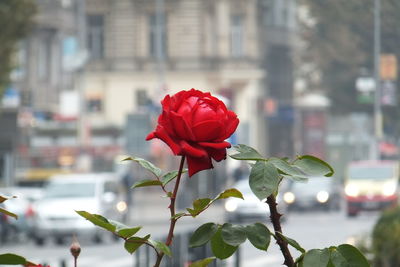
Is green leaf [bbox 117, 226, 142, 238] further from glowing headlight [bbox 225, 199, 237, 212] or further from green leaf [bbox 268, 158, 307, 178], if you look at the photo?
glowing headlight [bbox 225, 199, 237, 212]

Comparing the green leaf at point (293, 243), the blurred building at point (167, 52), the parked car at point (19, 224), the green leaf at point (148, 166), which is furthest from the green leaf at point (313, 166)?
the blurred building at point (167, 52)

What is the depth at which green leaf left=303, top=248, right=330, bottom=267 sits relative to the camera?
3708 millimetres

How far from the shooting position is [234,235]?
3.80 metres

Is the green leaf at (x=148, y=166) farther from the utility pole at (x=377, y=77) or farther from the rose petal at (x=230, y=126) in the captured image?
the utility pole at (x=377, y=77)

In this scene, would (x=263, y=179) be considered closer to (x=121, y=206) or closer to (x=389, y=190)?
(x=121, y=206)

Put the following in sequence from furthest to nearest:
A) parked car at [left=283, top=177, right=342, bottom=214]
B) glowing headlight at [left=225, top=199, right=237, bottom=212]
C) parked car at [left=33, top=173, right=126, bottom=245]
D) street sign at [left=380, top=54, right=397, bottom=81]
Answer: parked car at [left=283, top=177, right=342, bottom=214]
street sign at [left=380, top=54, right=397, bottom=81]
glowing headlight at [left=225, top=199, right=237, bottom=212]
parked car at [left=33, top=173, right=126, bottom=245]

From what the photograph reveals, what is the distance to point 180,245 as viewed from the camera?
15055 millimetres

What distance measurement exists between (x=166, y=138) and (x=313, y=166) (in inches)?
16.5

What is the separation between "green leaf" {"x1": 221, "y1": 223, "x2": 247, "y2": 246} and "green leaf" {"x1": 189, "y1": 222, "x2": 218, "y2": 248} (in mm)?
37

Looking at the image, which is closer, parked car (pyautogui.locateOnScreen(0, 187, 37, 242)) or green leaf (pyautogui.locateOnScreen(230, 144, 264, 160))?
green leaf (pyautogui.locateOnScreen(230, 144, 264, 160))

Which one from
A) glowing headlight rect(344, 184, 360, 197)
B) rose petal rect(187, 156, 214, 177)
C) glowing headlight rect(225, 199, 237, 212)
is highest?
rose petal rect(187, 156, 214, 177)

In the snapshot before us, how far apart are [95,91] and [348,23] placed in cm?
2769

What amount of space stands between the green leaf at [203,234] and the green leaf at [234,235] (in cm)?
4

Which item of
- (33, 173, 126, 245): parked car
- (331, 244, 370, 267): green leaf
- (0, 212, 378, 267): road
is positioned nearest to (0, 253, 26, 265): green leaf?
(331, 244, 370, 267): green leaf
